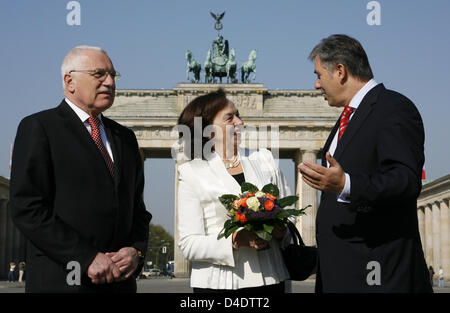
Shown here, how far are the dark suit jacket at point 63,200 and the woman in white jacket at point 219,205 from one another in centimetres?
66

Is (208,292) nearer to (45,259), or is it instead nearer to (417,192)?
(45,259)

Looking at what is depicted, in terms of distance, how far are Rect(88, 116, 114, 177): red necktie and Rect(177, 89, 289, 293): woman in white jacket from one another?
0.88 metres

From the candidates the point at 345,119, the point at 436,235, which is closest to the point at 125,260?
the point at 345,119

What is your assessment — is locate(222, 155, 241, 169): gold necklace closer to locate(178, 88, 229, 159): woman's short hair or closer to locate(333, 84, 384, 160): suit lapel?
locate(178, 88, 229, 159): woman's short hair

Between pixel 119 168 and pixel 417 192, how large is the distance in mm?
2398

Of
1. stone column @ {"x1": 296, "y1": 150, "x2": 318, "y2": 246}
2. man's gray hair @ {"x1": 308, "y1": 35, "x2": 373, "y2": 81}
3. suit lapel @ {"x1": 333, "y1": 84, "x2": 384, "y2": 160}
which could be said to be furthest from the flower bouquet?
stone column @ {"x1": 296, "y1": 150, "x2": 318, "y2": 246}

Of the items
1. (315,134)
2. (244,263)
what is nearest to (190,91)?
(315,134)

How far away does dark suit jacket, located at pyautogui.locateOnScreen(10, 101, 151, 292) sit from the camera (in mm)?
4836

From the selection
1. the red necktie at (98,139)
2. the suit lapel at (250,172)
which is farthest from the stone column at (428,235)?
the red necktie at (98,139)

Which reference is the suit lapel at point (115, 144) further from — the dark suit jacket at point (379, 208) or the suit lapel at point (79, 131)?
the dark suit jacket at point (379, 208)

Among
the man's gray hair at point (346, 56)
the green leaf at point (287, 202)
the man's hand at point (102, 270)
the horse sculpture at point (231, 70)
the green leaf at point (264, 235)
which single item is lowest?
the man's hand at point (102, 270)

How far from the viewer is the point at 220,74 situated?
58062 mm

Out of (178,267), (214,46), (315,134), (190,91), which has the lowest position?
(178,267)

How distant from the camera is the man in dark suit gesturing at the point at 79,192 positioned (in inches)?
191
